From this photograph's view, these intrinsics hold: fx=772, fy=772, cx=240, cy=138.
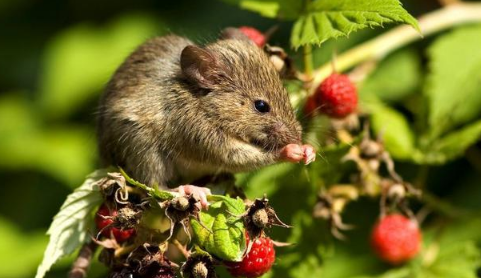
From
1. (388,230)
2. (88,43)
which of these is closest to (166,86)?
(388,230)

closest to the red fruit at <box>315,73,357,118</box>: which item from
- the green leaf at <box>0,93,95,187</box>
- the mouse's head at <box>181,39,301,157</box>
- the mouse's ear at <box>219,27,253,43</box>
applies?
the mouse's head at <box>181,39,301,157</box>

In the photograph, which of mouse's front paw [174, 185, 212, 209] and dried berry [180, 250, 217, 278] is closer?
dried berry [180, 250, 217, 278]

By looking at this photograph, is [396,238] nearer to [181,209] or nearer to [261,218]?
[261,218]

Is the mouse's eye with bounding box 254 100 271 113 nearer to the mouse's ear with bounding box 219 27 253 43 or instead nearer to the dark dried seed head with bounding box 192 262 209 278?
the mouse's ear with bounding box 219 27 253 43

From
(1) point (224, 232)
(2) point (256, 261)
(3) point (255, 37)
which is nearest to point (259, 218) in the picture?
(1) point (224, 232)

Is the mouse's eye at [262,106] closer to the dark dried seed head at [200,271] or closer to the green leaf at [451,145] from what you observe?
the dark dried seed head at [200,271]
